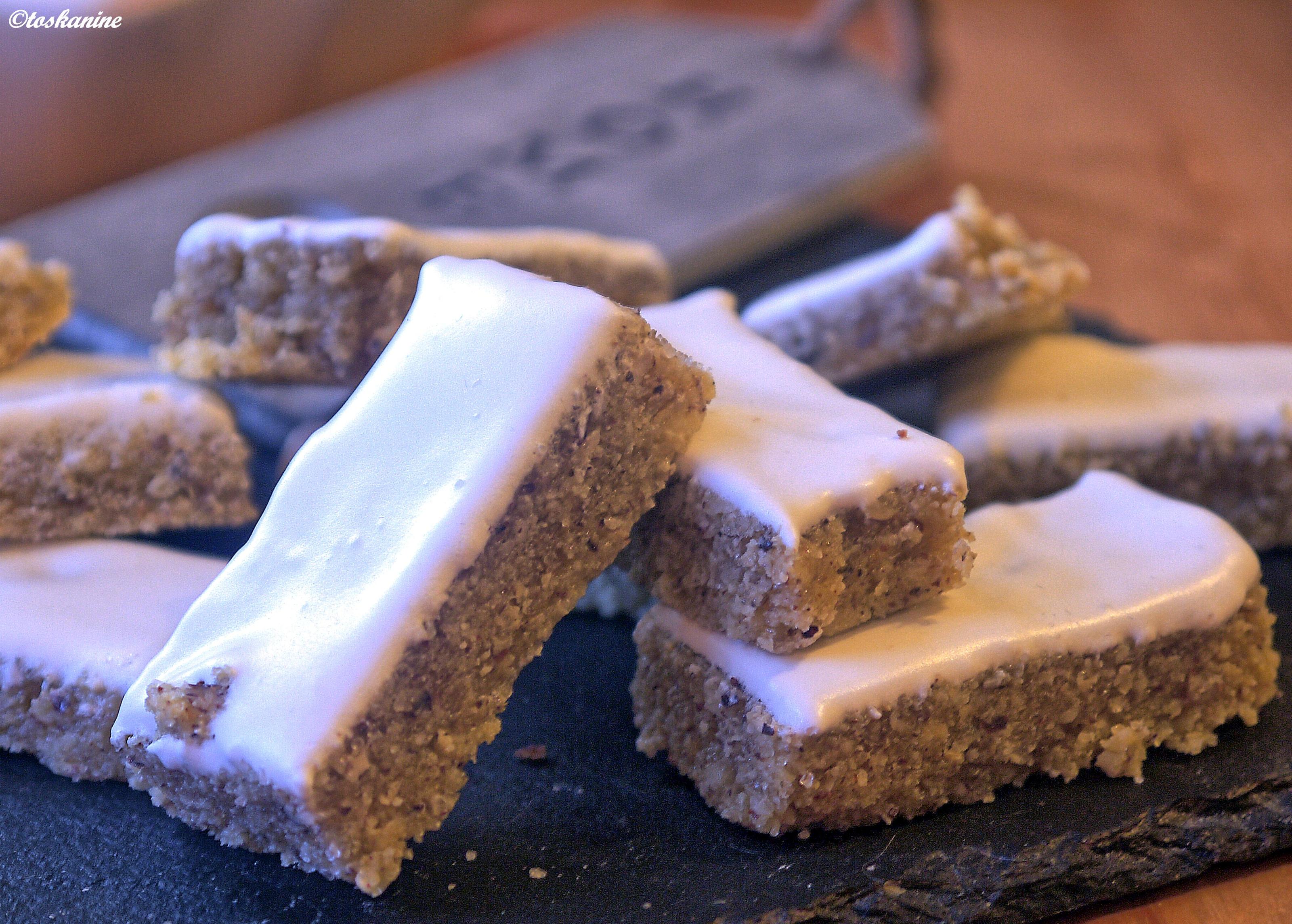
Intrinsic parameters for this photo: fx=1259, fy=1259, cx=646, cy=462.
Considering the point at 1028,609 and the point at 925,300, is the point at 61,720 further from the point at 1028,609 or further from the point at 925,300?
the point at 925,300

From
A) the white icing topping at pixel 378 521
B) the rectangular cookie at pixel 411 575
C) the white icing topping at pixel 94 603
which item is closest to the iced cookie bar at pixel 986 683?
the rectangular cookie at pixel 411 575

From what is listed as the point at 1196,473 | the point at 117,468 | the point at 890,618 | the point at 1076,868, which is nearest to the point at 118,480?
the point at 117,468

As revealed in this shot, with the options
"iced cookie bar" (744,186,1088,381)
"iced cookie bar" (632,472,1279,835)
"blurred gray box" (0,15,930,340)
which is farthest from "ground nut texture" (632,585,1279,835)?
"blurred gray box" (0,15,930,340)

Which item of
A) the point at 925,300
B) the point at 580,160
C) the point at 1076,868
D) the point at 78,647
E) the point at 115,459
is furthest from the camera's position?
the point at 580,160

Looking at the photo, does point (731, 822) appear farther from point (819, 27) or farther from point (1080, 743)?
point (819, 27)

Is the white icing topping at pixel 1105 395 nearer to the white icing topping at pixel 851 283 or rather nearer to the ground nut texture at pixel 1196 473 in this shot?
the ground nut texture at pixel 1196 473
